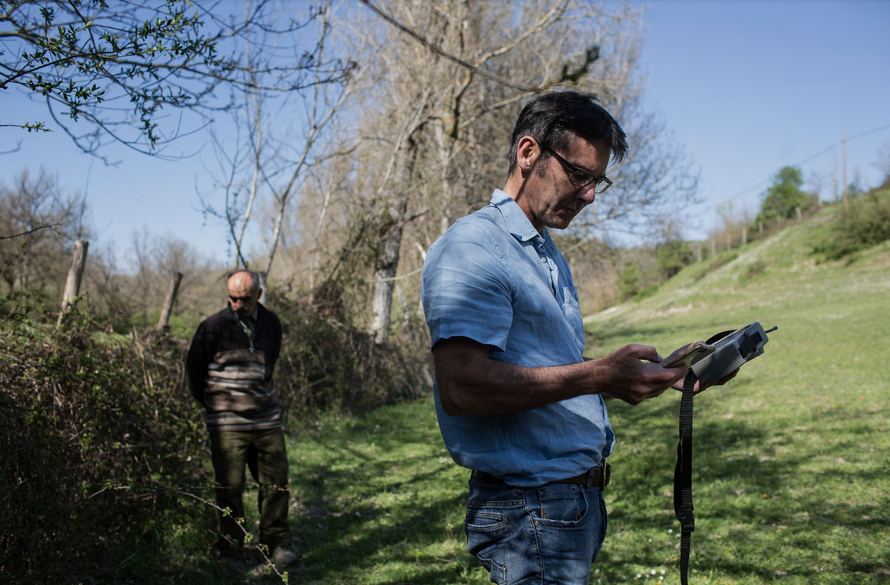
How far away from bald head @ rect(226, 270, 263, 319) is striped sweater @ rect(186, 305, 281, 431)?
77 millimetres

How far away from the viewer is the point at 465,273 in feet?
5.25

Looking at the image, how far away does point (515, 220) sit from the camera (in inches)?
73.1

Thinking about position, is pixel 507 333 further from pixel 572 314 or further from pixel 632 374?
pixel 572 314

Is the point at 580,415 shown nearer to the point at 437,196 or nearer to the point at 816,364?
the point at 437,196

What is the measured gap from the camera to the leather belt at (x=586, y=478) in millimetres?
1734

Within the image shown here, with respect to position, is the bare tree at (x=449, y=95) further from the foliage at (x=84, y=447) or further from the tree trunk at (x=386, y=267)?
the foliage at (x=84, y=447)

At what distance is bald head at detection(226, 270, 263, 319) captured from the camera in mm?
4570

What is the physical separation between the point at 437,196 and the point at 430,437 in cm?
612

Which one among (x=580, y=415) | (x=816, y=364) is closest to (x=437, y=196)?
(x=816, y=364)

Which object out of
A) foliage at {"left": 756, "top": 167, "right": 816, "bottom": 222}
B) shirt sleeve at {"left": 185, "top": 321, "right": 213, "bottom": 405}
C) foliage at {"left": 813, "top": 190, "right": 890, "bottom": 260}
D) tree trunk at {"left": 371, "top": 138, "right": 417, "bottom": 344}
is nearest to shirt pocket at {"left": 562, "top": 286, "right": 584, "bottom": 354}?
shirt sleeve at {"left": 185, "top": 321, "right": 213, "bottom": 405}

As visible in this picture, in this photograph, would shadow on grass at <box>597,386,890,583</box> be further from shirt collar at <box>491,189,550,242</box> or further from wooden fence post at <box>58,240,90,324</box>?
wooden fence post at <box>58,240,90,324</box>

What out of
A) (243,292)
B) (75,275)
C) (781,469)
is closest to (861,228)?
(781,469)

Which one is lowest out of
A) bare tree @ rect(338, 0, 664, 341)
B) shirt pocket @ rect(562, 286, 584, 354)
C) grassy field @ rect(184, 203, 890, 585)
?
grassy field @ rect(184, 203, 890, 585)

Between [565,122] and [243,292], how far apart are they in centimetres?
338
